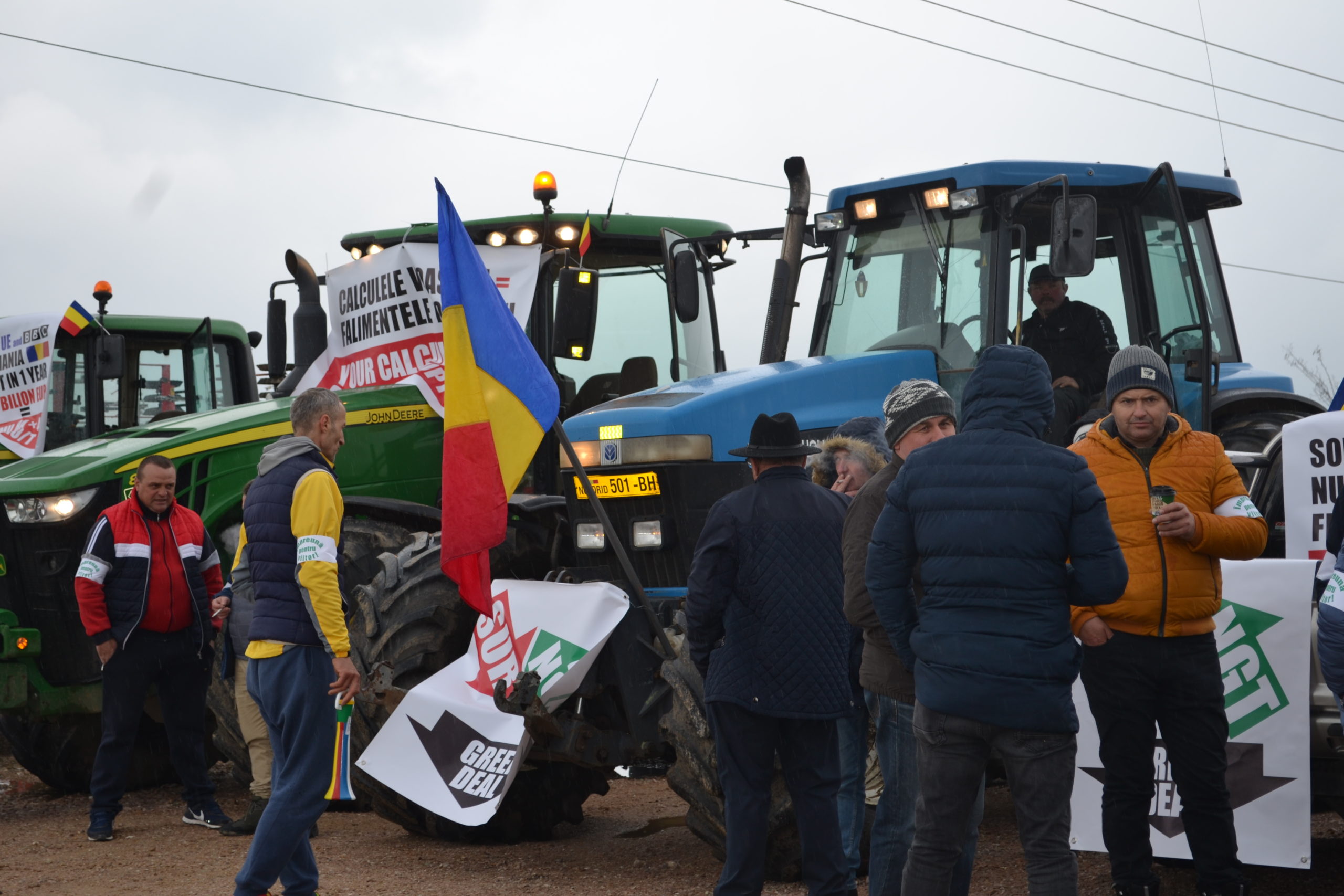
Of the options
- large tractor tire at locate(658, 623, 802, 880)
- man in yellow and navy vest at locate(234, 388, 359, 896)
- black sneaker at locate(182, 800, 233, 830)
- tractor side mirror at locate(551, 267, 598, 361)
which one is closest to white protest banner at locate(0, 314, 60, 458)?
black sneaker at locate(182, 800, 233, 830)

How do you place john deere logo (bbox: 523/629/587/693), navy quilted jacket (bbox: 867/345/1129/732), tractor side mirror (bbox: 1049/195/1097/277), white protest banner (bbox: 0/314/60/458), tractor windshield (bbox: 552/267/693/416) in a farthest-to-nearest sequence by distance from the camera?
white protest banner (bbox: 0/314/60/458) → tractor windshield (bbox: 552/267/693/416) → john deere logo (bbox: 523/629/587/693) → tractor side mirror (bbox: 1049/195/1097/277) → navy quilted jacket (bbox: 867/345/1129/732)

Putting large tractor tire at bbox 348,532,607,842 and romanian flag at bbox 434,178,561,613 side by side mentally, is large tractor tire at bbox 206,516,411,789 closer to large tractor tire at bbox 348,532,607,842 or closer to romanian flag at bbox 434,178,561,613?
large tractor tire at bbox 348,532,607,842

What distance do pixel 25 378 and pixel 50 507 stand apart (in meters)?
2.42

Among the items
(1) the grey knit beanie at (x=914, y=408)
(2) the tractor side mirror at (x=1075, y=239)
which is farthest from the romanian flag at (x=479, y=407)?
(2) the tractor side mirror at (x=1075, y=239)

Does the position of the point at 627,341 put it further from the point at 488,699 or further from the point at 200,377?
the point at 200,377

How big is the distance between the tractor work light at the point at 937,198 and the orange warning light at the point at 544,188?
1913 millimetres

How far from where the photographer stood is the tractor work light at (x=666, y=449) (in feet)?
19.7

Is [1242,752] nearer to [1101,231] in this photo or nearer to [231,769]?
[1101,231]

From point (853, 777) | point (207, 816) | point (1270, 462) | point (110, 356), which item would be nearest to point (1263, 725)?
point (1270, 462)

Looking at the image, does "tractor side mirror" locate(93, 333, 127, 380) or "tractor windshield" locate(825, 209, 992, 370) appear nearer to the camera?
"tractor windshield" locate(825, 209, 992, 370)

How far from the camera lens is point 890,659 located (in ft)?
13.4

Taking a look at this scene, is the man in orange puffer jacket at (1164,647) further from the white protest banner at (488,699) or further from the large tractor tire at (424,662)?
the large tractor tire at (424,662)

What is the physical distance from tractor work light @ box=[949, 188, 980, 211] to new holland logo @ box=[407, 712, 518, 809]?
118 inches

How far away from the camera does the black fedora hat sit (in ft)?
14.8
